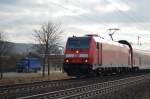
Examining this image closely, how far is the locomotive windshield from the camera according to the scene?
31.7 m

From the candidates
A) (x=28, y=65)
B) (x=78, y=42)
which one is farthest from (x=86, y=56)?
(x=28, y=65)

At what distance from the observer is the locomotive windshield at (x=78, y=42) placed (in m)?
31.7

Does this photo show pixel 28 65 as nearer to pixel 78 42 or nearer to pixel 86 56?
pixel 78 42

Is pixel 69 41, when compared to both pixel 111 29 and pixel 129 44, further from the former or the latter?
pixel 111 29

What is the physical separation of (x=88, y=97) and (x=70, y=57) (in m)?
14.1

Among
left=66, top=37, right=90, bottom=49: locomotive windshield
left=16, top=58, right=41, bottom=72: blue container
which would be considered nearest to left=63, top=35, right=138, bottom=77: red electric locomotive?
left=66, top=37, right=90, bottom=49: locomotive windshield

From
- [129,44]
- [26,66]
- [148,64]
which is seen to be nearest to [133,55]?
[129,44]

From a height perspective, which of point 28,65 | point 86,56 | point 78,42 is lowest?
point 28,65

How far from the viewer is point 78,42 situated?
32.0 m

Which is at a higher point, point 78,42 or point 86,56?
point 78,42

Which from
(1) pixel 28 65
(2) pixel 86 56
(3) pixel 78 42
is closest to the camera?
(2) pixel 86 56

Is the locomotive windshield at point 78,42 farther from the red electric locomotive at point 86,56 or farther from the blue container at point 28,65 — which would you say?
the blue container at point 28,65

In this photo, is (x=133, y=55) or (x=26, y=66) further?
(x=26, y=66)

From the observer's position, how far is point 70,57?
31594 mm
